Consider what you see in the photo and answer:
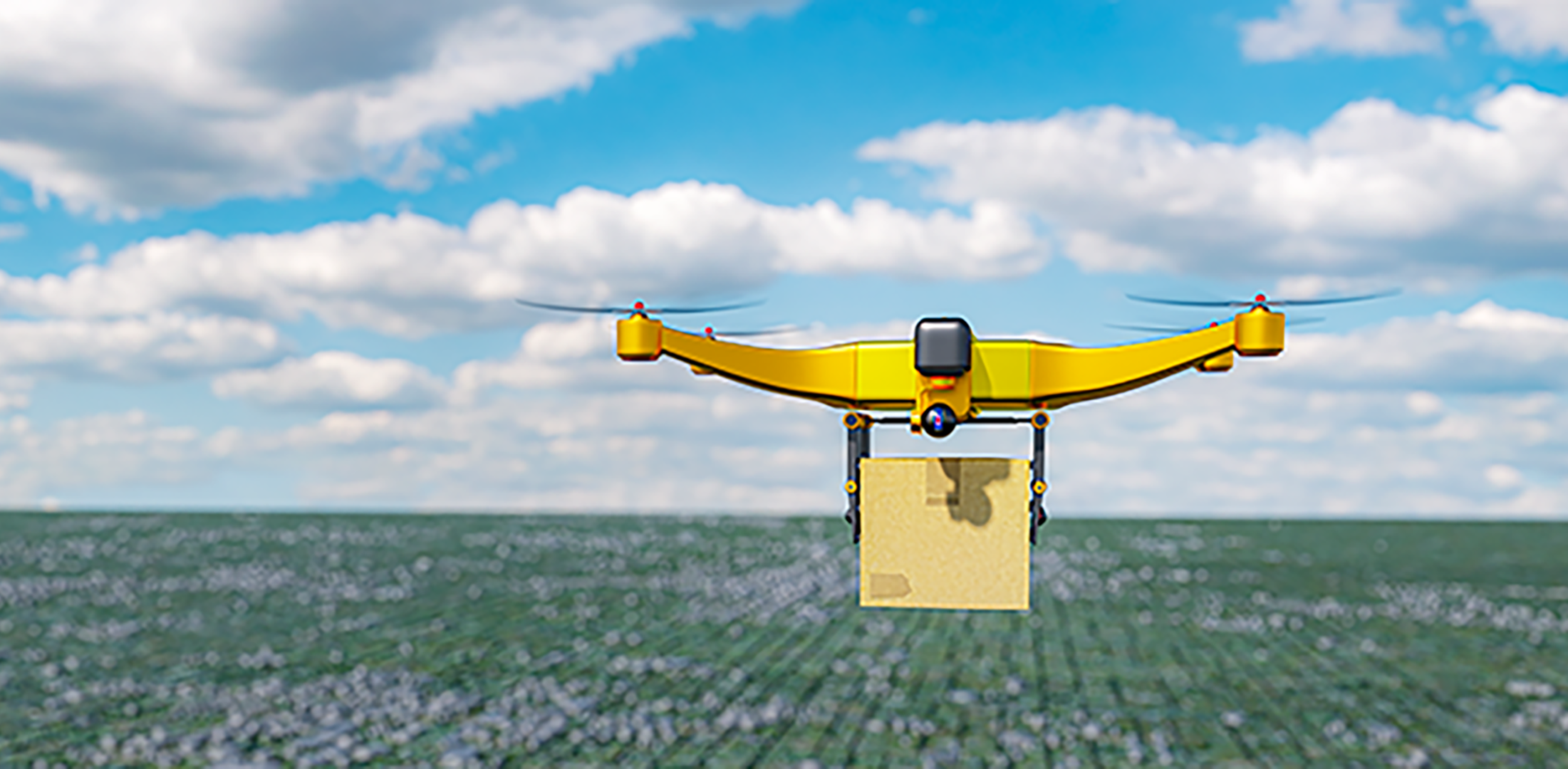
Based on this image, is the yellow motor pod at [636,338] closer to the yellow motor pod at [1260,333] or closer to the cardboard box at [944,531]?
the cardboard box at [944,531]

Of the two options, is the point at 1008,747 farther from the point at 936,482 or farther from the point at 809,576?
the point at 809,576

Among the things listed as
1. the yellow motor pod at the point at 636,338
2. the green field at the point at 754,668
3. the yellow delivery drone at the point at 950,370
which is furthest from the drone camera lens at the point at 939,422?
the green field at the point at 754,668

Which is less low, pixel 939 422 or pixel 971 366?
pixel 971 366

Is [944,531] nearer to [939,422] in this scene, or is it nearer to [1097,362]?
[939,422]

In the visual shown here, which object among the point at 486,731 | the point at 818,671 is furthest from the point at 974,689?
the point at 486,731

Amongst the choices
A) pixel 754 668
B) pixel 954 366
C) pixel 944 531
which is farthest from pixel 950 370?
pixel 754 668

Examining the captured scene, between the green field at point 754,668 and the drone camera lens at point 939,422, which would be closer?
the drone camera lens at point 939,422

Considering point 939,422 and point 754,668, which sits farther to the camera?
point 754,668

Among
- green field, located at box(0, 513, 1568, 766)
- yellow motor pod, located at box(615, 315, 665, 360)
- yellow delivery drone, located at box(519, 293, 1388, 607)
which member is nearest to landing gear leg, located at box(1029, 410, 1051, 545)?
yellow delivery drone, located at box(519, 293, 1388, 607)
